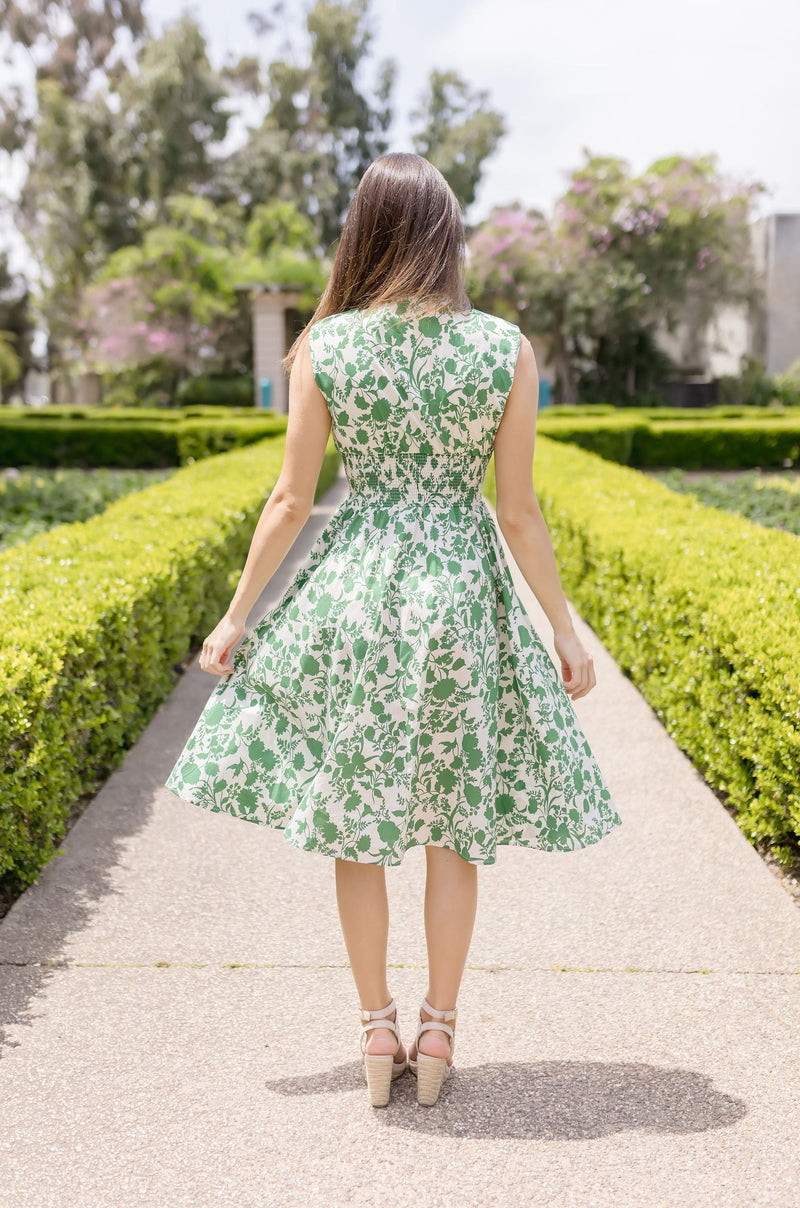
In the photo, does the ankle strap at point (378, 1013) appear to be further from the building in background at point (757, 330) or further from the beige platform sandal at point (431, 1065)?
the building in background at point (757, 330)

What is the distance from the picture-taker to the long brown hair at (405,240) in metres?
2.14

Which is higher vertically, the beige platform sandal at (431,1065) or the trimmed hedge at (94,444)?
the trimmed hedge at (94,444)

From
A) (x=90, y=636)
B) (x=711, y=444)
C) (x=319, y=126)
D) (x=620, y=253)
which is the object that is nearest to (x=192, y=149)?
(x=319, y=126)

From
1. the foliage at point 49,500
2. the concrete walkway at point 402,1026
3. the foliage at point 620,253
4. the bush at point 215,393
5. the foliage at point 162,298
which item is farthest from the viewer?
the bush at point 215,393

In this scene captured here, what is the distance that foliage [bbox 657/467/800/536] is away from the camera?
10438 millimetres

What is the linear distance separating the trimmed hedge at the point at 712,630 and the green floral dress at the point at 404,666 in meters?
1.28

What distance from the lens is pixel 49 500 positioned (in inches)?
449

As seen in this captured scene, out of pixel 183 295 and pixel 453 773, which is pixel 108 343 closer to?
pixel 183 295

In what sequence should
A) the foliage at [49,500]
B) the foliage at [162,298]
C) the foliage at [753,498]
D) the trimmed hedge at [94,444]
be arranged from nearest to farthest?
the foliage at [49,500]
the foliage at [753,498]
the trimmed hedge at [94,444]
the foliage at [162,298]

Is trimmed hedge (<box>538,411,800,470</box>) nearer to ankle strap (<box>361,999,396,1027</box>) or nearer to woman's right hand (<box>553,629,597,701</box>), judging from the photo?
woman's right hand (<box>553,629,597,701</box>)

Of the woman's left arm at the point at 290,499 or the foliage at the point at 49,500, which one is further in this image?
the foliage at the point at 49,500

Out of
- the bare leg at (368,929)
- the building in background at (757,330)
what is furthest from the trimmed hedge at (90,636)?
the building in background at (757,330)

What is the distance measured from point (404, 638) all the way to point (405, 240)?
2.70ft

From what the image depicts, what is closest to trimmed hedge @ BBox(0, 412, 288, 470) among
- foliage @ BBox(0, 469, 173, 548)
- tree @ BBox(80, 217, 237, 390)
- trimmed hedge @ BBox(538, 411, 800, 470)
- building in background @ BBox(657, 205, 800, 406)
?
foliage @ BBox(0, 469, 173, 548)
